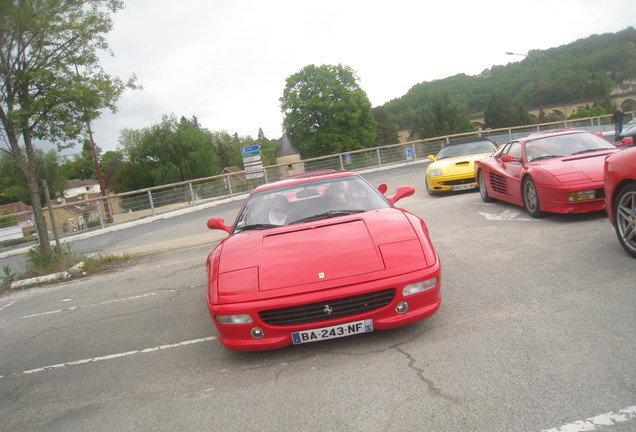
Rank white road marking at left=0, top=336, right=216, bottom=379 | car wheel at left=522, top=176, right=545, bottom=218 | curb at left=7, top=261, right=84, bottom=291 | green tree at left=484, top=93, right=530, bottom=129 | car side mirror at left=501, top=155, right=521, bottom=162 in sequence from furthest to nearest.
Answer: green tree at left=484, top=93, right=530, bottom=129
curb at left=7, top=261, right=84, bottom=291
car side mirror at left=501, top=155, right=521, bottom=162
car wheel at left=522, top=176, right=545, bottom=218
white road marking at left=0, top=336, right=216, bottom=379

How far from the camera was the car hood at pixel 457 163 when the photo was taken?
11898 millimetres

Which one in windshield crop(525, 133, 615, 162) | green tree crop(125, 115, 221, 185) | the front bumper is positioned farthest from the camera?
green tree crop(125, 115, 221, 185)

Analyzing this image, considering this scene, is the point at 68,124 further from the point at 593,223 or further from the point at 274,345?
the point at 593,223

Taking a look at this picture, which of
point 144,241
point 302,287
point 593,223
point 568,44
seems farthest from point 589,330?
point 568,44

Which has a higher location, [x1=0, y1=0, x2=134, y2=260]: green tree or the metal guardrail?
[x1=0, y1=0, x2=134, y2=260]: green tree

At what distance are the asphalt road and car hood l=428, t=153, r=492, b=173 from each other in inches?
247

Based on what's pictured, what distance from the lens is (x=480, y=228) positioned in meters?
7.20

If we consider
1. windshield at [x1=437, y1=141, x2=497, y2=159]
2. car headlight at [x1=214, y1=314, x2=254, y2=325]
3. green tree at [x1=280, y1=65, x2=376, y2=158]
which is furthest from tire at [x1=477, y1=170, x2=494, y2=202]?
green tree at [x1=280, y1=65, x2=376, y2=158]

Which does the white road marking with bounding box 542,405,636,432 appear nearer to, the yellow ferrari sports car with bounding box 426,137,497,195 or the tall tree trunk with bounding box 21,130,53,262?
the tall tree trunk with bounding box 21,130,53,262

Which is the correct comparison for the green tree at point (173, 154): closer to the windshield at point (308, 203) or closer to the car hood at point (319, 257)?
the windshield at point (308, 203)

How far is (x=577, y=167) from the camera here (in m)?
6.58

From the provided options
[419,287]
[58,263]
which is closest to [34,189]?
[58,263]

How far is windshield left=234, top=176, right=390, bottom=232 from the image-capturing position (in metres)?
4.36

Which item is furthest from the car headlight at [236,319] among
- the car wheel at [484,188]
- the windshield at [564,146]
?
the car wheel at [484,188]
